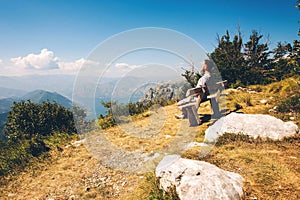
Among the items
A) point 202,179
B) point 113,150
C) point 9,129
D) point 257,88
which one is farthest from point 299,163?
point 9,129

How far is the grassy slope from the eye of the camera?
4.20 meters

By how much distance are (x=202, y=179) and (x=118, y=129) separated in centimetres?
691

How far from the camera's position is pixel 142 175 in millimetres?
5512

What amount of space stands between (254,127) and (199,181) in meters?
4.11

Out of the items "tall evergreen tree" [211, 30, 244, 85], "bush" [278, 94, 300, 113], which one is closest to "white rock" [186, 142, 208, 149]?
"bush" [278, 94, 300, 113]

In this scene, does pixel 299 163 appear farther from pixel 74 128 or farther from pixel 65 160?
pixel 74 128

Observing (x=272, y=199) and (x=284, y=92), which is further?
(x=284, y=92)

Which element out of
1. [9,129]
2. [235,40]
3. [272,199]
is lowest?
[9,129]

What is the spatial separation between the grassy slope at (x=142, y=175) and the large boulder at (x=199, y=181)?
0.30m

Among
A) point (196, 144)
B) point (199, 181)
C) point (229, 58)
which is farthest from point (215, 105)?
point (229, 58)

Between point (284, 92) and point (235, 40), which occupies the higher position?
point (235, 40)

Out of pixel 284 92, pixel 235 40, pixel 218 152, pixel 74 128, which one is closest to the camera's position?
pixel 218 152

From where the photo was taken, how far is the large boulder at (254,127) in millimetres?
6418

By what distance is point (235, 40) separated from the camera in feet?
67.4
